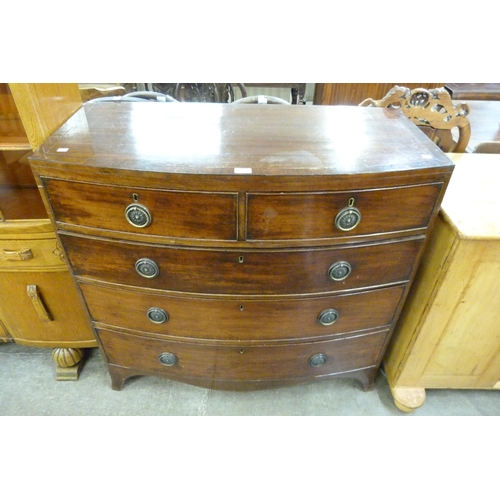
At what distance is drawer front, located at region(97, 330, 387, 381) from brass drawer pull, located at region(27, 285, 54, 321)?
0.27m

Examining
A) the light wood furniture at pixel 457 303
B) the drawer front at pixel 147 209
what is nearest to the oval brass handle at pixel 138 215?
the drawer front at pixel 147 209

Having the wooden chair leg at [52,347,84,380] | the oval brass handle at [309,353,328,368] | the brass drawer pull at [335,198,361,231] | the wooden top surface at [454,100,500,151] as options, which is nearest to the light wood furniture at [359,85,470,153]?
the wooden top surface at [454,100,500,151]

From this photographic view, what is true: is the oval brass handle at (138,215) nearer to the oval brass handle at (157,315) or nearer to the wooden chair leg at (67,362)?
the oval brass handle at (157,315)

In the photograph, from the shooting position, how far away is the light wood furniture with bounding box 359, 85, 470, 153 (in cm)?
122

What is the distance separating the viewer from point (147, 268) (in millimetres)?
964

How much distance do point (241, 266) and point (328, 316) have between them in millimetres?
339

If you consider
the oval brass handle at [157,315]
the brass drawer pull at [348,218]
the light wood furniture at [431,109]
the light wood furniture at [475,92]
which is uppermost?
the light wood furniture at [431,109]

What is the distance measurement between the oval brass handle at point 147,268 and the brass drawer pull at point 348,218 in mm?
490

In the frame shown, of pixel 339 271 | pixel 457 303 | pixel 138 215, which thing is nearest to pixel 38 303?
pixel 138 215

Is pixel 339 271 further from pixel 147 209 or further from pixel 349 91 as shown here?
pixel 349 91

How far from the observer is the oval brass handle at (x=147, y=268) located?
3.12ft

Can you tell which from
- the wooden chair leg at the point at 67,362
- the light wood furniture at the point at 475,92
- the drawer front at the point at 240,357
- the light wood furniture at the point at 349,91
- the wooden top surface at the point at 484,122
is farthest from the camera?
the light wood furniture at the point at 349,91
